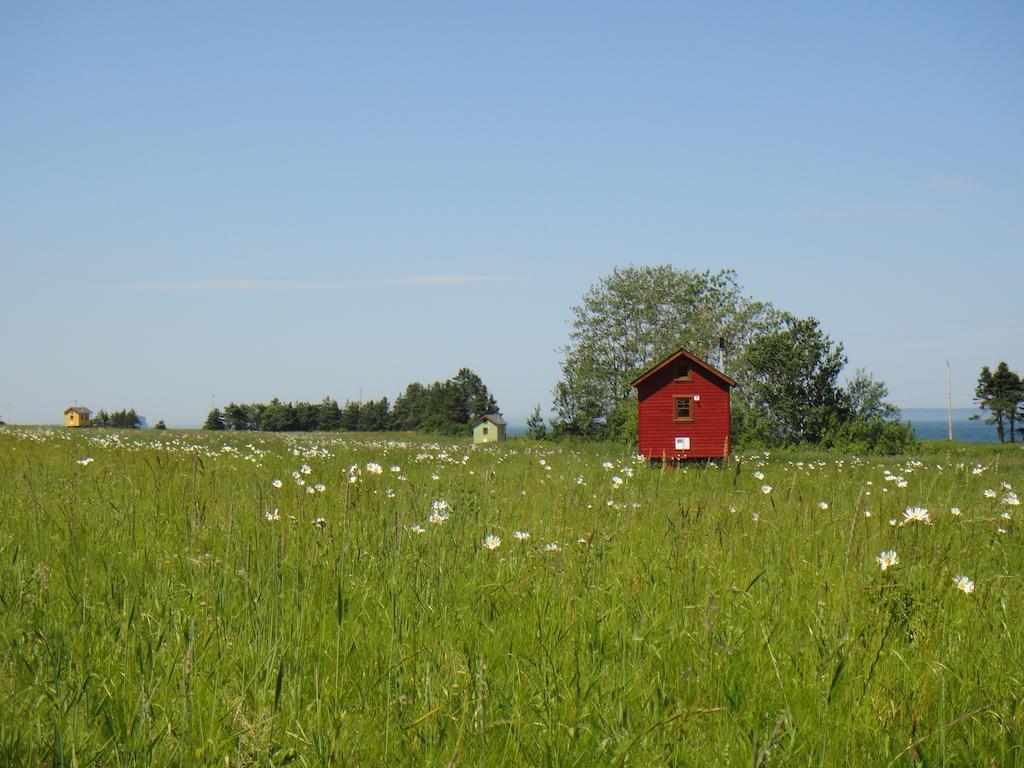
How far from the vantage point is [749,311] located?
2004 inches

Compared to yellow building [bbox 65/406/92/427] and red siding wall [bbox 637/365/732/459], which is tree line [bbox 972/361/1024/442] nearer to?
red siding wall [bbox 637/365/732/459]

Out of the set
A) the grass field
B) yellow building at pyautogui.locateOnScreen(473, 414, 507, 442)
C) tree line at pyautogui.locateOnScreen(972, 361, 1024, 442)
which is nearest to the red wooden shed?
the grass field

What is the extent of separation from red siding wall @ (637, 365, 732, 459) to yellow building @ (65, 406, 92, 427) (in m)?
103

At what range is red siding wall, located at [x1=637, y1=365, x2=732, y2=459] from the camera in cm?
2845

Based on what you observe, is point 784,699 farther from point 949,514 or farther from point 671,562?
point 949,514

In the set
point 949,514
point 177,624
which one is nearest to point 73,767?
point 177,624

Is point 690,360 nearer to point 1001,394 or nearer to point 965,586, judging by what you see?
point 965,586

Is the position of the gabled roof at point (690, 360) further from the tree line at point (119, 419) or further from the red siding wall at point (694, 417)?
the tree line at point (119, 419)

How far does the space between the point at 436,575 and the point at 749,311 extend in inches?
1959

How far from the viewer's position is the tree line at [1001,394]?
278 feet

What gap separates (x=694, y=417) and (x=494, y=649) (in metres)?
26.1

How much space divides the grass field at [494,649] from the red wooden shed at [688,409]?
2302 cm

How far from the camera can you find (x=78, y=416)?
360 ft

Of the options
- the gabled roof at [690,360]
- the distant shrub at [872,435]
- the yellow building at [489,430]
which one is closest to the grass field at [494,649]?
the gabled roof at [690,360]
